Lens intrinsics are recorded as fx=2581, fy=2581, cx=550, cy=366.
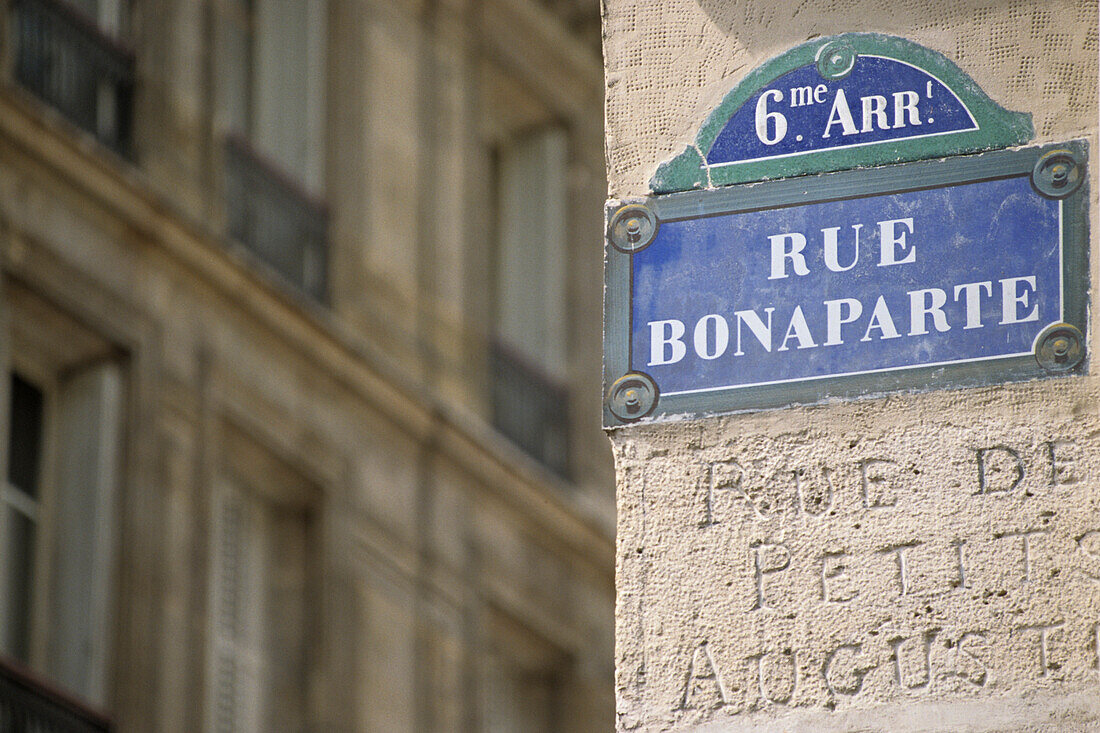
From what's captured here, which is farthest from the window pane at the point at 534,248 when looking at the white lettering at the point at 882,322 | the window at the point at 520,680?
the white lettering at the point at 882,322

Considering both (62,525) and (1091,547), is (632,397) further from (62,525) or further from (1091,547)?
(62,525)

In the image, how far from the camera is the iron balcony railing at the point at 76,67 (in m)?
14.0

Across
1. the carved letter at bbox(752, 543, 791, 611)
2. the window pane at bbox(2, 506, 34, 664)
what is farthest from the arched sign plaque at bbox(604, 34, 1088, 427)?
the window pane at bbox(2, 506, 34, 664)

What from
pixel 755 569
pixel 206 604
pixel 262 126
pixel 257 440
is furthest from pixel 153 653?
pixel 755 569

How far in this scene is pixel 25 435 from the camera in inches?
543

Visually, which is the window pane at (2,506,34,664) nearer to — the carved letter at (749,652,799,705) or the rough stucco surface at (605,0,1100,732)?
the rough stucco surface at (605,0,1100,732)

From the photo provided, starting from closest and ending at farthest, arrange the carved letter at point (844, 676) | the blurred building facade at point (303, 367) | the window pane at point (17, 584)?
the carved letter at point (844, 676) → the window pane at point (17, 584) → the blurred building facade at point (303, 367)

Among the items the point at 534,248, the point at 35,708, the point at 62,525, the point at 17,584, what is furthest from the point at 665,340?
the point at 534,248

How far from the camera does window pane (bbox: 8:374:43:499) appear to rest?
13648 mm

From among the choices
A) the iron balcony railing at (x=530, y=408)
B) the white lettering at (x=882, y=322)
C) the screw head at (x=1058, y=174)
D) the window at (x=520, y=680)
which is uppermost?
the iron balcony railing at (x=530, y=408)

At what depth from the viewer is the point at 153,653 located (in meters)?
13.9

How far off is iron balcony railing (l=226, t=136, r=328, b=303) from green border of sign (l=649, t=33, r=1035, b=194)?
1044 cm

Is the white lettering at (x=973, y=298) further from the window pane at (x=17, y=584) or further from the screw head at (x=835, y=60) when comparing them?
the window pane at (x=17, y=584)

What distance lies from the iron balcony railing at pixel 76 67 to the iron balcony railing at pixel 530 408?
4138 mm
